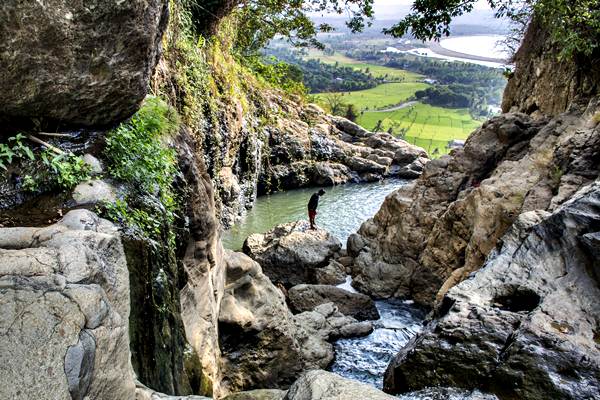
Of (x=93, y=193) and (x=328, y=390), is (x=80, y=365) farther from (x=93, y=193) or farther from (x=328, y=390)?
(x=93, y=193)

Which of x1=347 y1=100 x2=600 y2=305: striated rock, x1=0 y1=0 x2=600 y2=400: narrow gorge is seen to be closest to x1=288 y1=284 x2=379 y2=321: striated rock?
x1=0 y1=0 x2=600 y2=400: narrow gorge

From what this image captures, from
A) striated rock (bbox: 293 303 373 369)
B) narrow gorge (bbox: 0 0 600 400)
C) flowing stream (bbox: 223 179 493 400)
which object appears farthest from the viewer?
striated rock (bbox: 293 303 373 369)

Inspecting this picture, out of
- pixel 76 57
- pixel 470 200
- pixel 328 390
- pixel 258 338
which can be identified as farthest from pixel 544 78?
pixel 76 57

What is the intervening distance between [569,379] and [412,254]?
1114 cm

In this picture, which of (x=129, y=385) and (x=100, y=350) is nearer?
(x=100, y=350)

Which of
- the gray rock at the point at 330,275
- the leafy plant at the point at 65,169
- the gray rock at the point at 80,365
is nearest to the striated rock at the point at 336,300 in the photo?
the gray rock at the point at 330,275

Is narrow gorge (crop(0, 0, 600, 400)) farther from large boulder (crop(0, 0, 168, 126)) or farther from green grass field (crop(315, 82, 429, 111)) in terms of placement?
green grass field (crop(315, 82, 429, 111))

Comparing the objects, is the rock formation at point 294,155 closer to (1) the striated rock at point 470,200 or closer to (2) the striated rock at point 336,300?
(2) the striated rock at point 336,300

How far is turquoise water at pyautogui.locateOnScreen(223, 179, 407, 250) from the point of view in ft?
78.8

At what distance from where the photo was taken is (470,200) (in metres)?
13.6

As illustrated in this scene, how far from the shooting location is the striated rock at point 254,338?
10.2 m

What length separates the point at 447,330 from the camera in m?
7.61

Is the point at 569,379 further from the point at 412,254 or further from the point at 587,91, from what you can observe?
the point at 412,254

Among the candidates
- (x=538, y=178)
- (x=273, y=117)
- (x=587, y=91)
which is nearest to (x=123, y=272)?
(x=538, y=178)
